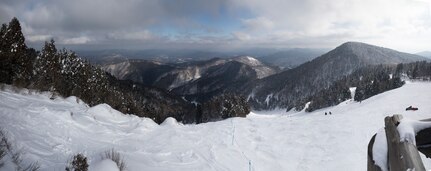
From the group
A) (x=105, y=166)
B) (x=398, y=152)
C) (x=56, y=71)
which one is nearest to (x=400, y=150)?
(x=398, y=152)

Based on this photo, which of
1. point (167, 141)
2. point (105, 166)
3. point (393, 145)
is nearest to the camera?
point (393, 145)

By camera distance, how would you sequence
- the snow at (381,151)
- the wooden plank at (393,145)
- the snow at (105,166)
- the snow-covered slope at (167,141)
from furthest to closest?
the snow-covered slope at (167,141) < the snow at (105,166) < the snow at (381,151) < the wooden plank at (393,145)

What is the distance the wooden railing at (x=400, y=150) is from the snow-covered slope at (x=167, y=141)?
688 cm

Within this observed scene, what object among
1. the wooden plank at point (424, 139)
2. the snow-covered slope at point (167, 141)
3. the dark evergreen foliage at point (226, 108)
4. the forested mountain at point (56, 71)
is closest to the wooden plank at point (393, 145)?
the wooden plank at point (424, 139)

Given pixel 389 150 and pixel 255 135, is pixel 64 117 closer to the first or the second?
pixel 255 135

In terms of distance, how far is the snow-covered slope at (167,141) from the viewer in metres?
9.26

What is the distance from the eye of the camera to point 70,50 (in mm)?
62844

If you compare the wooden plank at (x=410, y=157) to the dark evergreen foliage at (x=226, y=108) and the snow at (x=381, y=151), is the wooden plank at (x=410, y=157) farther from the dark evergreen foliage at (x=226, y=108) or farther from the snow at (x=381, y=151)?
the dark evergreen foliage at (x=226, y=108)

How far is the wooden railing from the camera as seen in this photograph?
1.86 metres

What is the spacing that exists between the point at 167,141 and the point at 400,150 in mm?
13019

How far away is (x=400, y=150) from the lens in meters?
1.95

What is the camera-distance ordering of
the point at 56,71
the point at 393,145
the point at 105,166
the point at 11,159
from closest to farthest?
the point at 393,145, the point at 11,159, the point at 105,166, the point at 56,71

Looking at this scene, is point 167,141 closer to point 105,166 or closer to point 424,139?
point 105,166

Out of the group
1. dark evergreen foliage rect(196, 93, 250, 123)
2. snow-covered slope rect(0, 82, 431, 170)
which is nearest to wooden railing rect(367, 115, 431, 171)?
snow-covered slope rect(0, 82, 431, 170)
